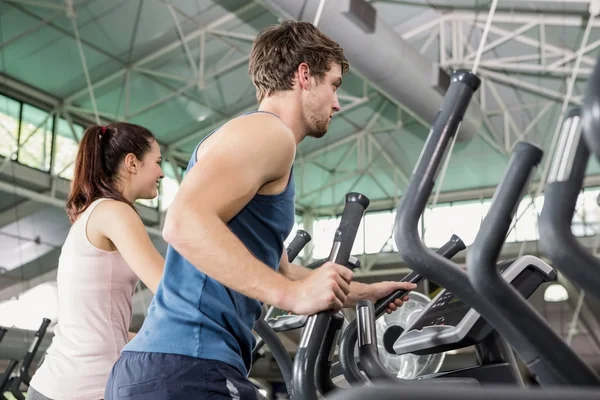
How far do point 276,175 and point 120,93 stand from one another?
895 cm

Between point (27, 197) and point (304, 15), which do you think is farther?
point (27, 197)

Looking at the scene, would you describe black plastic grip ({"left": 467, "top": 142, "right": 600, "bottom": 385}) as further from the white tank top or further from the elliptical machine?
the white tank top

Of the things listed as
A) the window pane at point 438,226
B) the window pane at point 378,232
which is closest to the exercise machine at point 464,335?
the window pane at point 438,226

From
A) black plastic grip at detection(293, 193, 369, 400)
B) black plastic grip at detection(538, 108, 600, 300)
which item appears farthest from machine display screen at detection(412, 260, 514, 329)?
black plastic grip at detection(538, 108, 600, 300)

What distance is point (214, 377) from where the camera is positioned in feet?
3.97

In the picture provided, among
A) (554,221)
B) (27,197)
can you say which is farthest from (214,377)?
(27,197)

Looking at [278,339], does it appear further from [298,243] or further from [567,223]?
[567,223]

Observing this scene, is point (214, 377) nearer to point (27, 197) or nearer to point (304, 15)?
point (304, 15)

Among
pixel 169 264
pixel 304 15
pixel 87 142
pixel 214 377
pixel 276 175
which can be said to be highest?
pixel 304 15

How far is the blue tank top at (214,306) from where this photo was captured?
1.23 metres

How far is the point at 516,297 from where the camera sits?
887mm

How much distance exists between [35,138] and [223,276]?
9.58 metres

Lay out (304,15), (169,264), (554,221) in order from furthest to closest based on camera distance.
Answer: (304,15), (169,264), (554,221)

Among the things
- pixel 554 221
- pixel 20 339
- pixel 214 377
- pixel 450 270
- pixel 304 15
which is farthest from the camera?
pixel 20 339
